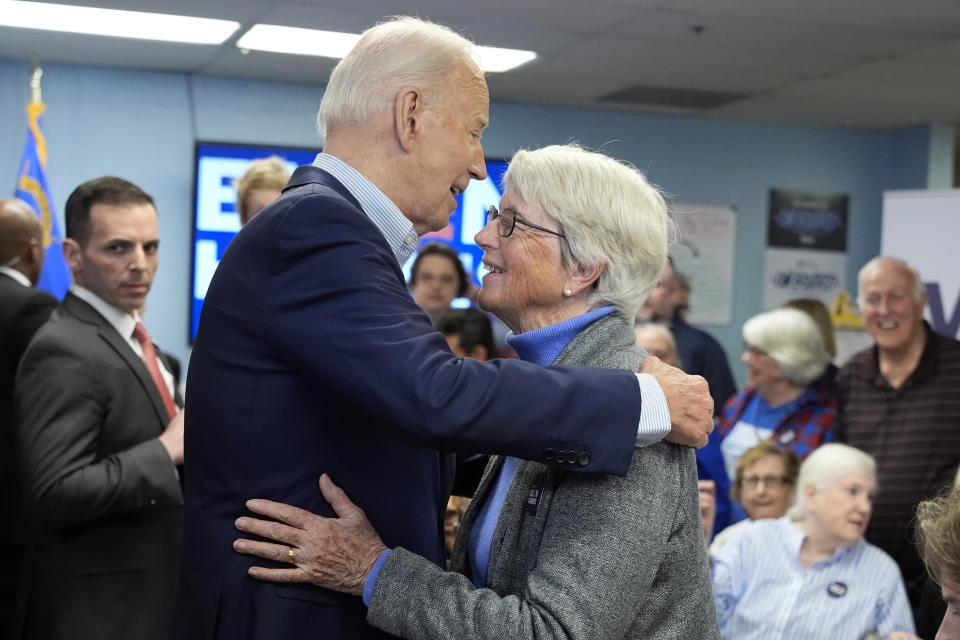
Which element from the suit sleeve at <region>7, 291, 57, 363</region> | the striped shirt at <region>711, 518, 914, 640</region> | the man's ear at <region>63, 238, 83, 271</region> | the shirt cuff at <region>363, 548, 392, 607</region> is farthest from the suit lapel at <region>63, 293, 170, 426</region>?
the striped shirt at <region>711, 518, 914, 640</region>

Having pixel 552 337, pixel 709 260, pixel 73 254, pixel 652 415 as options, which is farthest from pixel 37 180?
pixel 652 415

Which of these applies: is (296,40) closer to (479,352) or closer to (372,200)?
(479,352)

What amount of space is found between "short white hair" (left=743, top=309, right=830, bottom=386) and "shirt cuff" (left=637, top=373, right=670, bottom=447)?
2.83 m

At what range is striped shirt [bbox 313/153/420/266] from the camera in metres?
1.44

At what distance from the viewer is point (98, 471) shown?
7.05ft

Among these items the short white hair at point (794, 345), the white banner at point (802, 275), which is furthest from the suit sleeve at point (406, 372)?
the white banner at point (802, 275)

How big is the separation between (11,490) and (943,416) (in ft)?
9.48

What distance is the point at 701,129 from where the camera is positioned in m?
7.78

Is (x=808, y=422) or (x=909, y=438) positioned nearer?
(x=909, y=438)

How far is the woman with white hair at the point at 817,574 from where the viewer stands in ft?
9.66

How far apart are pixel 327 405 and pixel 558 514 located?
1.03 feet

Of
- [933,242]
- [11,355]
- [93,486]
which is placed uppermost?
[933,242]

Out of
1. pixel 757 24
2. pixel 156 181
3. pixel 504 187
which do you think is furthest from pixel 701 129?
pixel 504 187

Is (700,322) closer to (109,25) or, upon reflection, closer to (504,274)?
(109,25)
